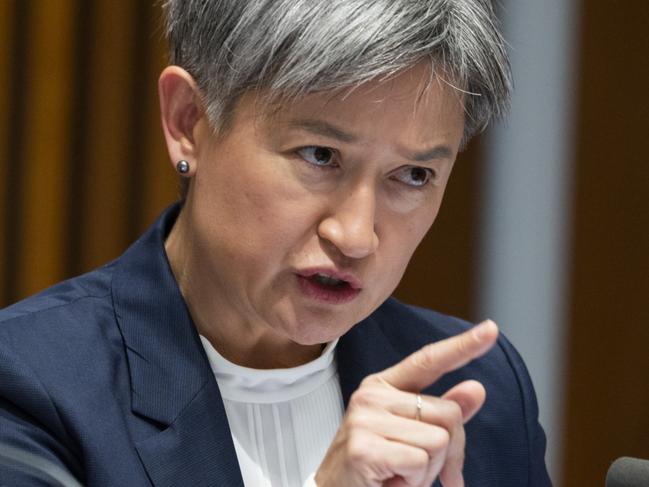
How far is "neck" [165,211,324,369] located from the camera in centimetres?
164

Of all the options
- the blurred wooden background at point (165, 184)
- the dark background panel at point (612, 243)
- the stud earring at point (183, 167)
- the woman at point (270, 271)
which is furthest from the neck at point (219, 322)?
the dark background panel at point (612, 243)

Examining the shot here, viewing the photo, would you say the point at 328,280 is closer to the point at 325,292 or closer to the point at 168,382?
the point at 325,292

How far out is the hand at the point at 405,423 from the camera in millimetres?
1246

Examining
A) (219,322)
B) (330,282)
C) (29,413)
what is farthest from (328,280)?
(29,413)

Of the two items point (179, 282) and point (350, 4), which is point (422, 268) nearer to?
point (179, 282)

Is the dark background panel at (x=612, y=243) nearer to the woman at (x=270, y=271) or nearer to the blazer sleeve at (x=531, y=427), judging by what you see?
the blazer sleeve at (x=531, y=427)

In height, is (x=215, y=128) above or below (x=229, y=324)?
above

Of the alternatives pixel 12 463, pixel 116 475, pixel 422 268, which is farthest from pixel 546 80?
pixel 12 463

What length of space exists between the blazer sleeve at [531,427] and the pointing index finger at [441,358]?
2.02 feet

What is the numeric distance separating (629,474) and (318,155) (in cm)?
57

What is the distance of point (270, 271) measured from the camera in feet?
4.92

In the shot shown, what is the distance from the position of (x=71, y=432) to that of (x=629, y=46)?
217 centimetres

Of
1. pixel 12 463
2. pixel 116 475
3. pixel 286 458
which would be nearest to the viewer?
pixel 12 463

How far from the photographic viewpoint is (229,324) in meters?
1.64
